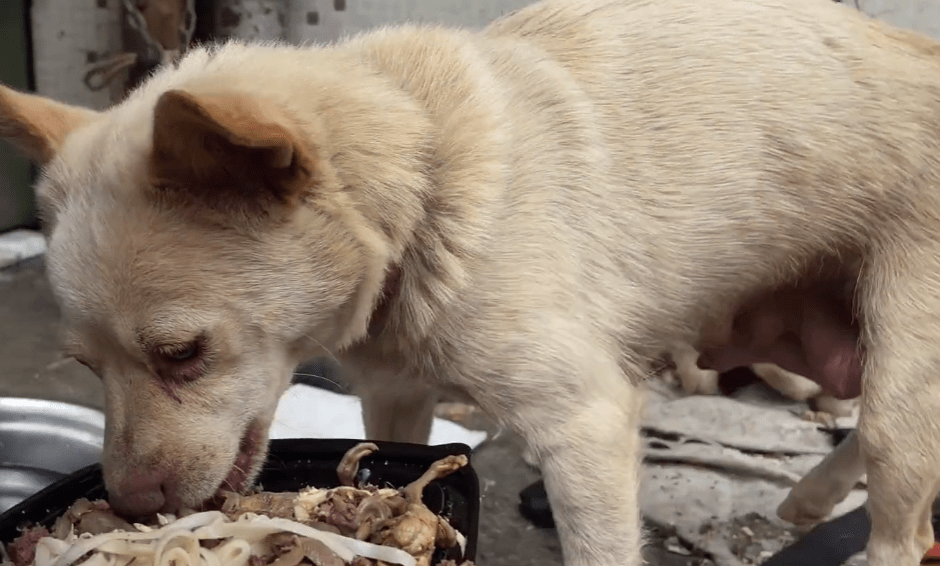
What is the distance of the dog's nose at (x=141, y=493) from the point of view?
0.91 metres

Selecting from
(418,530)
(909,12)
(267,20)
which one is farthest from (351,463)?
(909,12)

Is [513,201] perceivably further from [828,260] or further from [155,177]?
[828,260]

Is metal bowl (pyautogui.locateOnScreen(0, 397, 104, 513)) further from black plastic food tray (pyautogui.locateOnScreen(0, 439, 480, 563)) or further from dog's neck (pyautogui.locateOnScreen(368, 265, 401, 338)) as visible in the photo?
dog's neck (pyautogui.locateOnScreen(368, 265, 401, 338))

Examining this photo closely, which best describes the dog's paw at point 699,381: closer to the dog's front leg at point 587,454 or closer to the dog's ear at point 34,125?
the dog's front leg at point 587,454

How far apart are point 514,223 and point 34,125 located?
0.51 meters

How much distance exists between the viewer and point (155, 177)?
83 centimetres

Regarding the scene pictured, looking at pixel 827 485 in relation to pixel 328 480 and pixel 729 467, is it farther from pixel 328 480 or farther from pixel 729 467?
pixel 328 480

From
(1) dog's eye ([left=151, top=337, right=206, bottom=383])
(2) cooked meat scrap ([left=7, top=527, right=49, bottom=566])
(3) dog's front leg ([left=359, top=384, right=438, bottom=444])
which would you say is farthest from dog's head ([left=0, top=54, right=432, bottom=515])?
(3) dog's front leg ([left=359, top=384, right=438, bottom=444])

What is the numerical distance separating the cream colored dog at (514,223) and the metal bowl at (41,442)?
622 mm

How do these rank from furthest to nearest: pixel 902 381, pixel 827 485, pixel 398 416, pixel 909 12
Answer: pixel 909 12 < pixel 827 485 < pixel 398 416 < pixel 902 381

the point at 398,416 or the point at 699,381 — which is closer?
the point at 398,416

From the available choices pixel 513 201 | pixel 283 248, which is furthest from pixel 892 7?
pixel 283 248

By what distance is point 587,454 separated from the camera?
3.37 feet

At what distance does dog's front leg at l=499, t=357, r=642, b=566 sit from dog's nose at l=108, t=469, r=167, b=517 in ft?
1.22
